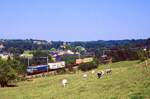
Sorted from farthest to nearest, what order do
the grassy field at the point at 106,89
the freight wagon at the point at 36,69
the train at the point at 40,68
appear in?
the train at the point at 40,68
the freight wagon at the point at 36,69
the grassy field at the point at 106,89

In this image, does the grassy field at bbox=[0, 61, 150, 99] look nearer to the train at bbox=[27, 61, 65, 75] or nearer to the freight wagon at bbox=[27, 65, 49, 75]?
the freight wagon at bbox=[27, 65, 49, 75]

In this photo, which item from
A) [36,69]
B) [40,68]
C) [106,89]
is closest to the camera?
[106,89]

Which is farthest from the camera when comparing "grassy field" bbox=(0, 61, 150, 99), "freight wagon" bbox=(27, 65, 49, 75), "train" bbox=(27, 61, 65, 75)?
"train" bbox=(27, 61, 65, 75)

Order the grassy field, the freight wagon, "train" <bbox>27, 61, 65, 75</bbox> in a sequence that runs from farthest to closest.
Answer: "train" <bbox>27, 61, 65, 75</bbox>
the freight wagon
the grassy field

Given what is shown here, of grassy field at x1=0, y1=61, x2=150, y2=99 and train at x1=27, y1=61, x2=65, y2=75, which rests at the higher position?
grassy field at x1=0, y1=61, x2=150, y2=99

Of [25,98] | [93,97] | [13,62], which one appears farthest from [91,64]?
[93,97]

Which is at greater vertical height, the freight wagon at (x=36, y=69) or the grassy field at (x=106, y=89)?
the grassy field at (x=106, y=89)

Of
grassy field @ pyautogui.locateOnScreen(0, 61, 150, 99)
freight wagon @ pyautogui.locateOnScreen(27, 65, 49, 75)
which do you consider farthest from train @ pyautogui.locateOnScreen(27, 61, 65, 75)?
grassy field @ pyautogui.locateOnScreen(0, 61, 150, 99)

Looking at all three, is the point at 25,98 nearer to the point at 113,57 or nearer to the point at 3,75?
→ the point at 3,75

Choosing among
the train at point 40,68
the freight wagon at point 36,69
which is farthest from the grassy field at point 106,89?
the train at point 40,68

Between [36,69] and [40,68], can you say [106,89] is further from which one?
[40,68]

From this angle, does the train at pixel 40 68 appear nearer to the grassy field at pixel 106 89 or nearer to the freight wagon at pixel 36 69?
the freight wagon at pixel 36 69

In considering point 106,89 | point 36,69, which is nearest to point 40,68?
point 36,69

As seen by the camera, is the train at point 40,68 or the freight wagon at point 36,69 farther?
the train at point 40,68
